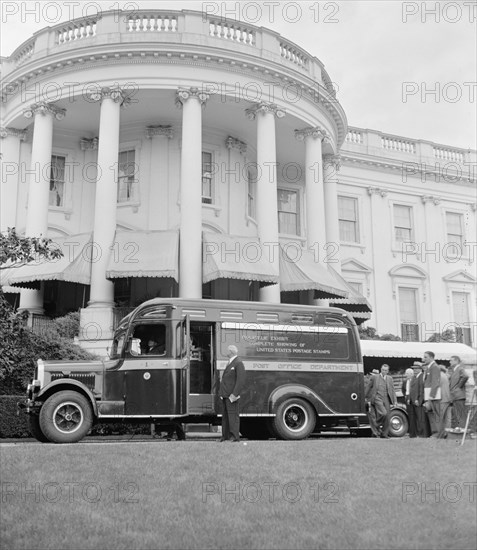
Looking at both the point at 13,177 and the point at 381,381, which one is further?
the point at 13,177

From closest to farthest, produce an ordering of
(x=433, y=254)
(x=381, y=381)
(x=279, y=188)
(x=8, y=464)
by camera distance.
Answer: (x=8, y=464)
(x=381, y=381)
(x=279, y=188)
(x=433, y=254)

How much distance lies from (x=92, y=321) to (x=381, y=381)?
9714 mm

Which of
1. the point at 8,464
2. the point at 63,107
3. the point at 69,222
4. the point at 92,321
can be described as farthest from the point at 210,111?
the point at 8,464

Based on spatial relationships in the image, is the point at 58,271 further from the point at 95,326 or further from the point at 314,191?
the point at 314,191

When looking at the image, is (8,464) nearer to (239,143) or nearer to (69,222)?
(69,222)

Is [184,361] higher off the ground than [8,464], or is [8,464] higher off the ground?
[184,361]

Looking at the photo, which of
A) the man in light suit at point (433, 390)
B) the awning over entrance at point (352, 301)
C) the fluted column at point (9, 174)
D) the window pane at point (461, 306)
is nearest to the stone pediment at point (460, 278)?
the window pane at point (461, 306)

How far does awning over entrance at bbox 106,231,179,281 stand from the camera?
2216 centimetres

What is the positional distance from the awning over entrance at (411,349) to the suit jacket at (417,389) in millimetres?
9611

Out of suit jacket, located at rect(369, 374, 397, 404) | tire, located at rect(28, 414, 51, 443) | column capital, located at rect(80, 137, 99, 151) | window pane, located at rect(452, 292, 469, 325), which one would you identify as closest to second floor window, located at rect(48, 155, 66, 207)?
column capital, located at rect(80, 137, 99, 151)

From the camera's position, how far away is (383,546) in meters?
6.08

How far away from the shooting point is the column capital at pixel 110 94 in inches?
934

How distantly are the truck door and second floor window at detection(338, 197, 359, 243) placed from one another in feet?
68.1

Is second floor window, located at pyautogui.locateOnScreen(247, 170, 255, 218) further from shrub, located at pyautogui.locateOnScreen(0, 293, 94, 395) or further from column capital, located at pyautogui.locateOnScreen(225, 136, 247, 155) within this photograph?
shrub, located at pyautogui.locateOnScreen(0, 293, 94, 395)
